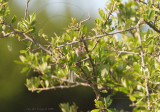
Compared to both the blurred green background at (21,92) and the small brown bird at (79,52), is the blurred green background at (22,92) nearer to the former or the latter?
the blurred green background at (21,92)

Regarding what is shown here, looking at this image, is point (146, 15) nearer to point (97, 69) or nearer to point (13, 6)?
point (97, 69)

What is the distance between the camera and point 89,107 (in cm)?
293

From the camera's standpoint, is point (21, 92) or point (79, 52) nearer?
point (79, 52)

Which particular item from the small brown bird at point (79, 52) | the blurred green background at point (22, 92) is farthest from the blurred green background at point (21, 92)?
the small brown bird at point (79, 52)

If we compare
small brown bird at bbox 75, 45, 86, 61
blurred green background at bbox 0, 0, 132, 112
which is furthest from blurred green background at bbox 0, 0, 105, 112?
small brown bird at bbox 75, 45, 86, 61

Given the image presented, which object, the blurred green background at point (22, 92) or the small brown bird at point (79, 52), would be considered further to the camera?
the blurred green background at point (22, 92)

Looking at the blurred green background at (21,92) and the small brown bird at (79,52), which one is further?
the blurred green background at (21,92)

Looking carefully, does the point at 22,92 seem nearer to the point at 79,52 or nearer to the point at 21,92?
the point at 21,92

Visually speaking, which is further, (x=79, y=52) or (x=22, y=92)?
(x=22, y=92)

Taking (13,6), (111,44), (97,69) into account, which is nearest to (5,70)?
(13,6)

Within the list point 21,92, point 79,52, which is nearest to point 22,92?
point 21,92

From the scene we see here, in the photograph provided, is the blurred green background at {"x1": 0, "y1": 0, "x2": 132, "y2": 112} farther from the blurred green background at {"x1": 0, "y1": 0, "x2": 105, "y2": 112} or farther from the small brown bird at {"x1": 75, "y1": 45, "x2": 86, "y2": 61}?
the small brown bird at {"x1": 75, "y1": 45, "x2": 86, "y2": 61}

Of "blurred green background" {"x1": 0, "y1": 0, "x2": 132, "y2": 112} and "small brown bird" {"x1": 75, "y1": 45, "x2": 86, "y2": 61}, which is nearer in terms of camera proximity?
"small brown bird" {"x1": 75, "y1": 45, "x2": 86, "y2": 61}

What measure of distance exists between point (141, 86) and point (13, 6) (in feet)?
8.41
